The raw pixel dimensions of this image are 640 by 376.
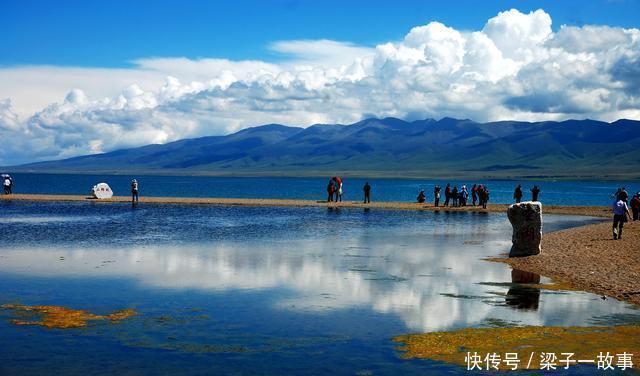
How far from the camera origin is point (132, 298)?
20.8m

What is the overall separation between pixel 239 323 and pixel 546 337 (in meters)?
7.35

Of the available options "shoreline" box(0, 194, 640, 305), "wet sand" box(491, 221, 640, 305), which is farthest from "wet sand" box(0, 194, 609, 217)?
"wet sand" box(491, 221, 640, 305)

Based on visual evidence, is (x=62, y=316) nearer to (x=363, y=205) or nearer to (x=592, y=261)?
(x=592, y=261)

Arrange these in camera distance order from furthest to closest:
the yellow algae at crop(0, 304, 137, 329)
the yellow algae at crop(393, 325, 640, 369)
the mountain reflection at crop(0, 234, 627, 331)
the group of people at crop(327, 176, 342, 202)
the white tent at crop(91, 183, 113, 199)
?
the white tent at crop(91, 183, 113, 199)
the group of people at crop(327, 176, 342, 202)
the mountain reflection at crop(0, 234, 627, 331)
the yellow algae at crop(0, 304, 137, 329)
the yellow algae at crop(393, 325, 640, 369)

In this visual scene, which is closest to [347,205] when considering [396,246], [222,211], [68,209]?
[222,211]

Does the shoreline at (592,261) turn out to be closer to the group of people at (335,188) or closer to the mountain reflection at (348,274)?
the mountain reflection at (348,274)

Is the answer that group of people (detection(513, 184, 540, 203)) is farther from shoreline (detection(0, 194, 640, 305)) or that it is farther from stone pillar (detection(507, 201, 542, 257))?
stone pillar (detection(507, 201, 542, 257))

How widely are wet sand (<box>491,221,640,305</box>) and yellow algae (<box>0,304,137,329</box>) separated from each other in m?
14.4

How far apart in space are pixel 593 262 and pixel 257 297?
48.1 ft

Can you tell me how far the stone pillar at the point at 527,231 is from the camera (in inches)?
1224

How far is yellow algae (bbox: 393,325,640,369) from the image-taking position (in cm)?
1511

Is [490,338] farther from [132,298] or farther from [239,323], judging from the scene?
[132,298]

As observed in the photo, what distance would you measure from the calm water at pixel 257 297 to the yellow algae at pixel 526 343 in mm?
580

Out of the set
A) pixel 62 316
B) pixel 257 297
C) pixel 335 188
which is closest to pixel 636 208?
pixel 335 188
